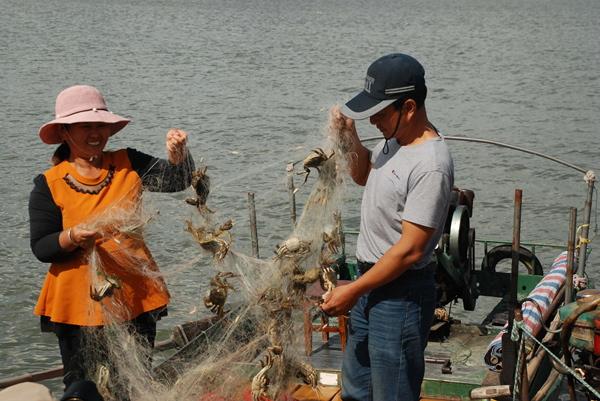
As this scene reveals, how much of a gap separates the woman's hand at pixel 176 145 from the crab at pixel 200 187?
0.17 meters

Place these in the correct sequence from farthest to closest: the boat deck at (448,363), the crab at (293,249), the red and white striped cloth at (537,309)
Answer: the red and white striped cloth at (537,309)
the boat deck at (448,363)
the crab at (293,249)

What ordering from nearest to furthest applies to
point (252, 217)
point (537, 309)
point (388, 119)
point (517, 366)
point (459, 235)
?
point (388, 119)
point (517, 366)
point (537, 309)
point (459, 235)
point (252, 217)

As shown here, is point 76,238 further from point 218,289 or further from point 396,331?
point 396,331

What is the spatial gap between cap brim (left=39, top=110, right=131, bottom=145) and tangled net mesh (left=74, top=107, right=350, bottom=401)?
35cm

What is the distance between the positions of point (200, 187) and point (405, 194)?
1.12 m

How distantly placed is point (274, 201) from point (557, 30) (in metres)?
20.6

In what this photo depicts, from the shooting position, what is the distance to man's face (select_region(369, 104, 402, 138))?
3.39 metres

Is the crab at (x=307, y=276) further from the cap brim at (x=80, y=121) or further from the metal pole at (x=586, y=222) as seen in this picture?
the metal pole at (x=586, y=222)

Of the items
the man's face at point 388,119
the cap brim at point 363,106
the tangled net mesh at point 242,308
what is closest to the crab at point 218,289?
the tangled net mesh at point 242,308

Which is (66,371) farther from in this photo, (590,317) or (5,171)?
(5,171)


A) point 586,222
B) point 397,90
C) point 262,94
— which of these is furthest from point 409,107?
point 262,94

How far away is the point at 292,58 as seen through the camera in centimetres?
2488

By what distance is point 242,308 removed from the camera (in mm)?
4430

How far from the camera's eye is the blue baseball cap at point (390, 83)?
3372 mm
